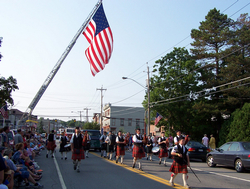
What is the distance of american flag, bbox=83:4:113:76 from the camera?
619 inches

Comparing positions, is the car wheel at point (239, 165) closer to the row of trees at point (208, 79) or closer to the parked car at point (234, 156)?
the parked car at point (234, 156)

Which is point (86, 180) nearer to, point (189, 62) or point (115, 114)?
point (189, 62)

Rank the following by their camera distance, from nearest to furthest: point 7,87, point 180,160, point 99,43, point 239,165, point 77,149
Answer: point 180,160 → point 77,149 → point 239,165 → point 99,43 → point 7,87

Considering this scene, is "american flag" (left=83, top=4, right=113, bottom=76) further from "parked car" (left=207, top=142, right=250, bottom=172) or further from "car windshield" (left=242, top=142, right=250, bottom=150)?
"car windshield" (left=242, top=142, right=250, bottom=150)

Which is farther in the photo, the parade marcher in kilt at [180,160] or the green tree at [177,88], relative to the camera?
the green tree at [177,88]

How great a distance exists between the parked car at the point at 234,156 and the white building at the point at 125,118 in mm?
65065

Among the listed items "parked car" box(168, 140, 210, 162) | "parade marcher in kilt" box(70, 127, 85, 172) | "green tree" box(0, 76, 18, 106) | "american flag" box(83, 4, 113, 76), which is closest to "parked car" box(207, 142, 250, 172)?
"parked car" box(168, 140, 210, 162)

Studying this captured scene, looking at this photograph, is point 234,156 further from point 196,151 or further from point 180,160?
point 180,160

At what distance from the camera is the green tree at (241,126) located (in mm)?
26047

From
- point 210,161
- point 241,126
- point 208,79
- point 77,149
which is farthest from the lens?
point 208,79

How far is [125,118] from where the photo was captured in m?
82.9

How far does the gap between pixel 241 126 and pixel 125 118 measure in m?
57.3

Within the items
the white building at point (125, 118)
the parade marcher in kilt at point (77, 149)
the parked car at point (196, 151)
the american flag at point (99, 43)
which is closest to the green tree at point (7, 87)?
the american flag at point (99, 43)

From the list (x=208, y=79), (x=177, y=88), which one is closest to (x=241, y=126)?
(x=208, y=79)
